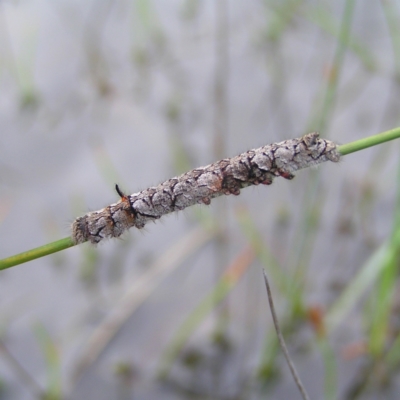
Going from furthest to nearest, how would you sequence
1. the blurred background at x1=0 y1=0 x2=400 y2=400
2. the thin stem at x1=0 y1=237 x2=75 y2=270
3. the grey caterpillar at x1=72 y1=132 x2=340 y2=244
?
the blurred background at x1=0 y1=0 x2=400 y2=400, the grey caterpillar at x1=72 y1=132 x2=340 y2=244, the thin stem at x1=0 y1=237 x2=75 y2=270

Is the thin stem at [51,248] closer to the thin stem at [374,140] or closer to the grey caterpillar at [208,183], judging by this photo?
the thin stem at [374,140]

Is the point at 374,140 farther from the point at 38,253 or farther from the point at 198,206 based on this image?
the point at 198,206

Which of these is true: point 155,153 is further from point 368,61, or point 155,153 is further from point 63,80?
point 368,61

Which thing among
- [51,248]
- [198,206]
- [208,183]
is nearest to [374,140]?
[208,183]

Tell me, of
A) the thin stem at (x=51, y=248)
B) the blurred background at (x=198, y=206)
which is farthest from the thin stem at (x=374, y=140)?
the blurred background at (x=198, y=206)

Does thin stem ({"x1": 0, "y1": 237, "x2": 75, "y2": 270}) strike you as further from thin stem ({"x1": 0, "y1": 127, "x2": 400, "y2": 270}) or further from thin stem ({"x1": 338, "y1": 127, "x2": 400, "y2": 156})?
thin stem ({"x1": 338, "y1": 127, "x2": 400, "y2": 156})

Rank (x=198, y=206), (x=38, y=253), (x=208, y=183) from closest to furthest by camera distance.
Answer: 1. (x=38, y=253)
2. (x=208, y=183)
3. (x=198, y=206)

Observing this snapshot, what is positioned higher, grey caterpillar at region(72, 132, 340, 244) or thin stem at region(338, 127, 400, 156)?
grey caterpillar at region(72, 132, 340, 244)

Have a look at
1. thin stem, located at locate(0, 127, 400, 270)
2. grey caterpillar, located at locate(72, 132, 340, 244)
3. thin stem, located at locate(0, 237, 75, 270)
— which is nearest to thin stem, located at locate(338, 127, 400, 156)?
thin stem, located at locate(0, 127, 400, 270)

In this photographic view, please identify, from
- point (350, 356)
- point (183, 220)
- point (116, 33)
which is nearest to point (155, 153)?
point (183, 220)
